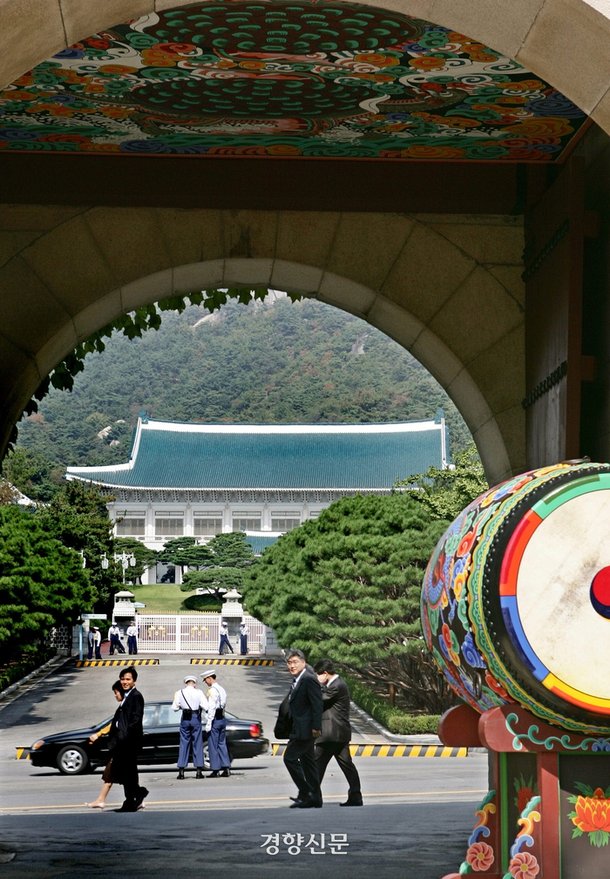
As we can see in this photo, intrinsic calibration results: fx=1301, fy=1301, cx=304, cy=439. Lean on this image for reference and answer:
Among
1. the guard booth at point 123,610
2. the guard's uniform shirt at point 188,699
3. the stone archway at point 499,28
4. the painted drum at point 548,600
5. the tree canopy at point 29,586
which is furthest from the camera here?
the guard booth at point 123,610

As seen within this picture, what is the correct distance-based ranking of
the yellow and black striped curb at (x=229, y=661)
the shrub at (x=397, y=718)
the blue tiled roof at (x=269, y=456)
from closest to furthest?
the shrub at (x=397, y=718)
the yellow and black striped curb at (x=229, y=661)
the blue tiled roof at (x=269, y=456)

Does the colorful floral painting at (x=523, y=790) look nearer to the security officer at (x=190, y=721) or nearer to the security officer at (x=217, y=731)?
the security officer at (x=190, y=721)

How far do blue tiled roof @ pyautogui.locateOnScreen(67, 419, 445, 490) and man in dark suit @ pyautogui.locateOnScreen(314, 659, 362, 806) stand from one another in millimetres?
49918

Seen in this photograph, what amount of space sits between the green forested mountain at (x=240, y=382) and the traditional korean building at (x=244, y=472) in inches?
921

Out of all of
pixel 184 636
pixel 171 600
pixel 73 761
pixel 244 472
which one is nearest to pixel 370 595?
pixel 73 761

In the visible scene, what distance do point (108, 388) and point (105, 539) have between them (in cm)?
5657

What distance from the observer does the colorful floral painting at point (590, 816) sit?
13.9 feet

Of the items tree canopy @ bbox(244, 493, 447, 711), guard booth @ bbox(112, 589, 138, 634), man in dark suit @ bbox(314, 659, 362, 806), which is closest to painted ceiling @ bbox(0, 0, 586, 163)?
man in dark suit @ bbox(314, 659, 362, 806)

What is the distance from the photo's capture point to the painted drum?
4.00 metres

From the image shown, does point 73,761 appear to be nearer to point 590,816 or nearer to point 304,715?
point 304,715

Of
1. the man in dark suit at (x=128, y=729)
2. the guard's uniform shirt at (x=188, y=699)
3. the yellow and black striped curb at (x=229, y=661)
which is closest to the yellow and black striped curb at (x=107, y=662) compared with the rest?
the yellow and black striped curb at (x=229, y=661)

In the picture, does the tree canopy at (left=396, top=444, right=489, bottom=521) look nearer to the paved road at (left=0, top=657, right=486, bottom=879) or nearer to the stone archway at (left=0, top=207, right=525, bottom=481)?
the paved road at (left=0, top=657, right=486, bottom=879)

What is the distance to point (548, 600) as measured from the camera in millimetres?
4031

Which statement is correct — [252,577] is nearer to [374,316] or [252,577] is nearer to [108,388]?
[374,316]
